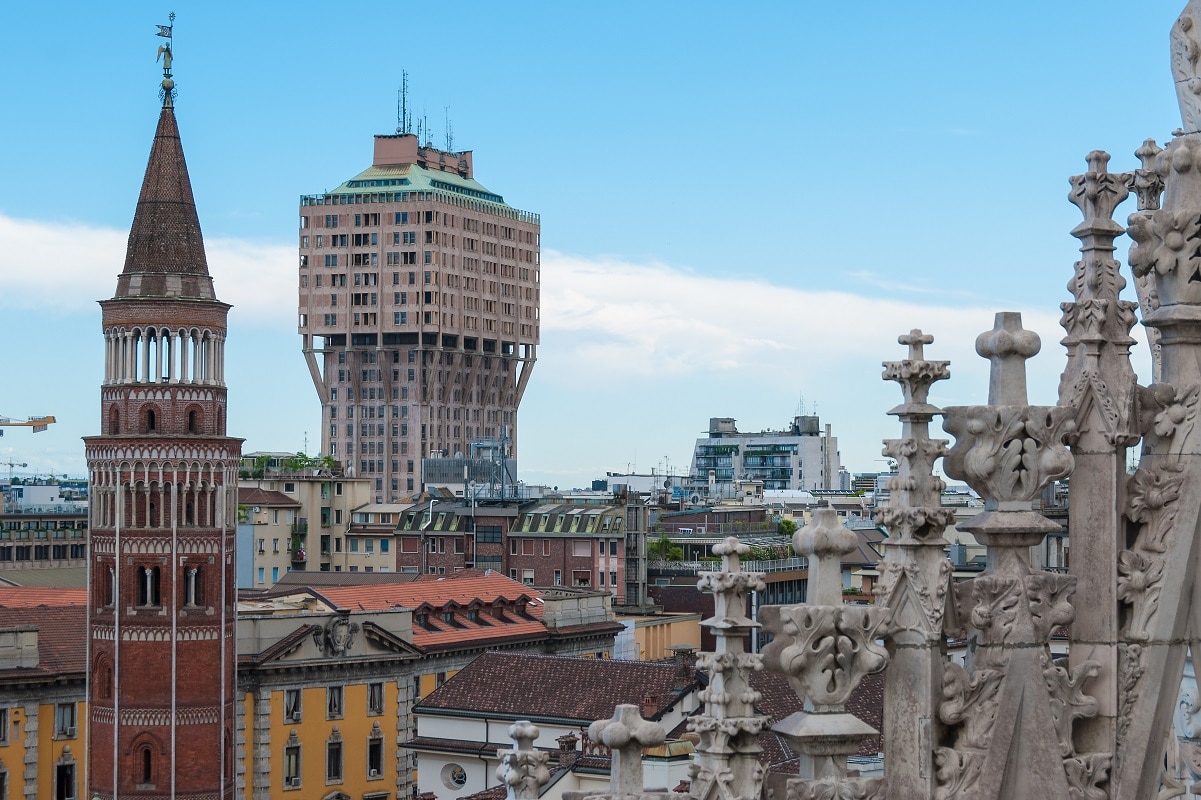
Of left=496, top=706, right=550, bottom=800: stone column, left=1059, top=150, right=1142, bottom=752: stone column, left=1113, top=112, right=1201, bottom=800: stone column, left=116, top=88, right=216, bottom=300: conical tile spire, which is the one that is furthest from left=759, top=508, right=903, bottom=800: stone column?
left=116, top=88, right=216, bottom=300: conical tile spire

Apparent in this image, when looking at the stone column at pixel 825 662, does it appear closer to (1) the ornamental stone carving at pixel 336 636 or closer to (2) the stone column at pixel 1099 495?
(2) the stone column at pixel 1099 495

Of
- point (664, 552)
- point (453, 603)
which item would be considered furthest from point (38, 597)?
point (664, 552)

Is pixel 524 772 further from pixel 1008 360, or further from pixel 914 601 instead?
pixel 1008 360

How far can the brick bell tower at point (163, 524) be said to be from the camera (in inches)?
2601

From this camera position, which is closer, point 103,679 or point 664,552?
point 103,679

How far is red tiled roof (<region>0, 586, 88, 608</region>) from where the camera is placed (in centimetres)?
8275

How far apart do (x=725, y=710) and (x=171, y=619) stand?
203 ft

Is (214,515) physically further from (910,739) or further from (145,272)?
(910,739)

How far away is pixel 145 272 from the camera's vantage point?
69.5 metres

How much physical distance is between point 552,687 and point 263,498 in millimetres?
81422

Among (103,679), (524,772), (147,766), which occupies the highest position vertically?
(524,772)

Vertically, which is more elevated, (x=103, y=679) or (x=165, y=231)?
(x=165, y=231)

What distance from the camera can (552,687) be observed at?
64.1 meters

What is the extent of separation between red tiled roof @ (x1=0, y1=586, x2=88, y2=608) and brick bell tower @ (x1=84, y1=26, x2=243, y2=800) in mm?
14853
